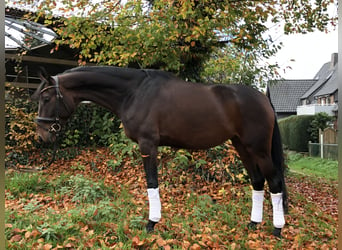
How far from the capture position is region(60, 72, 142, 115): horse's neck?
3129mm

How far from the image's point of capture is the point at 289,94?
123 feet

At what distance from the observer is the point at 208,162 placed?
576cm

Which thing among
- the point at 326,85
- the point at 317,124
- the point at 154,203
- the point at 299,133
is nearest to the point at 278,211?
the point at 154,203

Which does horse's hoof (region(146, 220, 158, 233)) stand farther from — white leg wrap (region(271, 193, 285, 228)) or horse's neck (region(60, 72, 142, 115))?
white leg wrap (region(271, 193, 285, 228))

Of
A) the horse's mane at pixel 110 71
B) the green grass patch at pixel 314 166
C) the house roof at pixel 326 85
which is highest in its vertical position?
the house roof at pixel 326 85

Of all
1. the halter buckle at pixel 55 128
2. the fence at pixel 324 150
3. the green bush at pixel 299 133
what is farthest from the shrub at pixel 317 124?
the halter buckle at pixel 55 128

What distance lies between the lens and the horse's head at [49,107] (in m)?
2.98

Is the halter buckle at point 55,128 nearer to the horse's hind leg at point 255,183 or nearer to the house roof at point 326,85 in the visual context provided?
the horse's hind leg at point 255,183

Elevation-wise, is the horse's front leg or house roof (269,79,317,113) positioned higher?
house roof (269,79,317,113)

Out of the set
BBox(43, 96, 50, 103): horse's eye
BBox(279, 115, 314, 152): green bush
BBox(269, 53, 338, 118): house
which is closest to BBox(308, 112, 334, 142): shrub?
BBox(279, 115, 314, 152): green bush

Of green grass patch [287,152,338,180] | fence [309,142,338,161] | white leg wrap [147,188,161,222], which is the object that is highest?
white leg wrap [147,188,161,222]

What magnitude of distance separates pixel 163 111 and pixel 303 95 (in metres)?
39.6

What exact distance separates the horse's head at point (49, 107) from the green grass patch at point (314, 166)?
8006mm

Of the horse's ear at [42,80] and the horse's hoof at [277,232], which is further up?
the horse's ear at [42,80]
